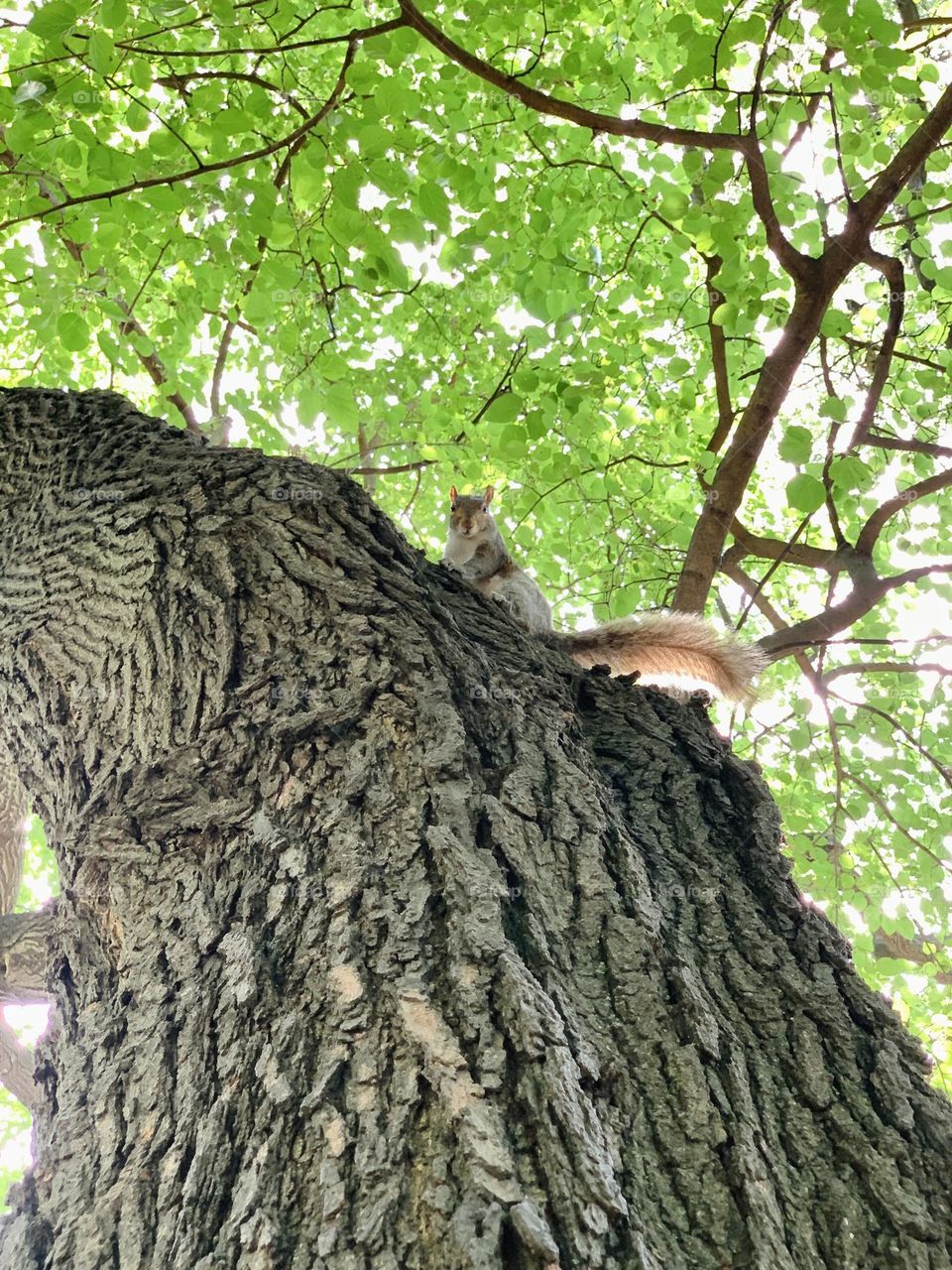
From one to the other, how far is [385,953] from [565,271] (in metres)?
3.28

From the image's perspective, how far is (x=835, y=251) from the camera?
3.21 meters

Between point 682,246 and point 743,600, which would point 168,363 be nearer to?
point 682,246

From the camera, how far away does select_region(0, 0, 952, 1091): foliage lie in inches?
112

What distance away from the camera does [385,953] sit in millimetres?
1186

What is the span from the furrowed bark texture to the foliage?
1247 mm

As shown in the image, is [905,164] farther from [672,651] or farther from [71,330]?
[71,330]

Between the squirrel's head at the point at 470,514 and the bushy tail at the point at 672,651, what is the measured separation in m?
2.49

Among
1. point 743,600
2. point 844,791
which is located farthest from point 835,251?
point 844,791

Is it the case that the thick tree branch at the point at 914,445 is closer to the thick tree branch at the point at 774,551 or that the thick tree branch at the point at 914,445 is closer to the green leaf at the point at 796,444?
the thick tree branch at the point at 774,551

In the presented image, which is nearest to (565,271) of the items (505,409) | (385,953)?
(505,409)

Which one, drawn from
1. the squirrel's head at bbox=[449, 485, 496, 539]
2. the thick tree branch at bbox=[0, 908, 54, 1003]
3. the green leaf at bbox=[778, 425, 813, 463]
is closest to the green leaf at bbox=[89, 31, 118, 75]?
the green leaf at bbox=[778, 425, 813, 463]

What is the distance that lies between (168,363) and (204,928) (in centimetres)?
511

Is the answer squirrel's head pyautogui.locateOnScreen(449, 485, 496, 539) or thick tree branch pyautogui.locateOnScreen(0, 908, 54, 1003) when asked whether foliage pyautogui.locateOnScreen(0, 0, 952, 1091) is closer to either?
squirrel's head pyautogui.locateOnScreen(449, 485, 496, 539)

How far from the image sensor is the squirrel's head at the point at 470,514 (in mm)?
5832
